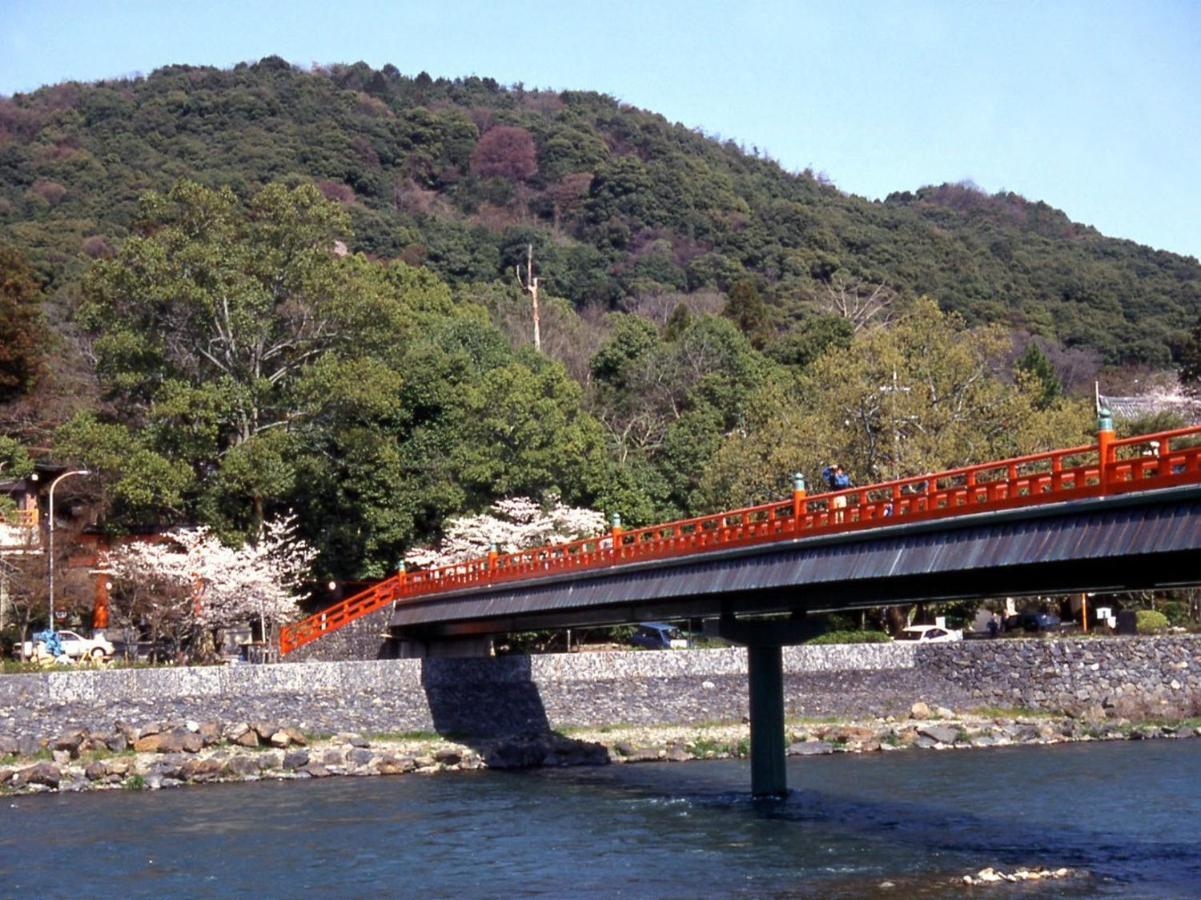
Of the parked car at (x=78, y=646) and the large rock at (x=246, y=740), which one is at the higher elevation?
the parked car at (x=78, y=646)

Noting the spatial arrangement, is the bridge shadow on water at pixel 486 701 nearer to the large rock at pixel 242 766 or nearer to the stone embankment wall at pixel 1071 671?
the large rock at pixel 242 766

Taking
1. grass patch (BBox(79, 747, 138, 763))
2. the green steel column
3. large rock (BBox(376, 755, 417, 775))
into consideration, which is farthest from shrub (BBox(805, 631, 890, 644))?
grass patch (BBox(79, 747, 138, 763))

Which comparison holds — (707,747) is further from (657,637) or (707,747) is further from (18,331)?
(18,331)

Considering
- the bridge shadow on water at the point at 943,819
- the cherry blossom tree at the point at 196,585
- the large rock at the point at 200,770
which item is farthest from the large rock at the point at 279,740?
the cherry blossom tree at the point at 196,585

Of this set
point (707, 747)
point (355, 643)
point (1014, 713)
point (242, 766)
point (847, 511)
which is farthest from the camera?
point (1014, 713)

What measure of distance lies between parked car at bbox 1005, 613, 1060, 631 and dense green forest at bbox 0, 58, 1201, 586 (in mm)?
7804

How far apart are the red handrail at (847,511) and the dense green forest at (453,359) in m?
6.09

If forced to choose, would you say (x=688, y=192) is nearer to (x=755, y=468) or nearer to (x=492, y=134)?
(x=492, y=134)

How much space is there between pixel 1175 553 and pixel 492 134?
15657 centimetres

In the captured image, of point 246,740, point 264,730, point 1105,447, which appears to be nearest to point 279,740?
point 264,730

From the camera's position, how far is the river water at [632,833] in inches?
1010

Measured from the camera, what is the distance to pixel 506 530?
183ft

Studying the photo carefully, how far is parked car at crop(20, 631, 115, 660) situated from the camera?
50.5 metres

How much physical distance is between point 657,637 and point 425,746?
59.9 feet
